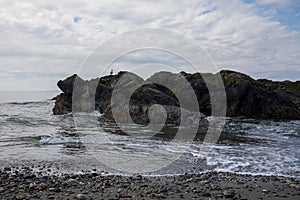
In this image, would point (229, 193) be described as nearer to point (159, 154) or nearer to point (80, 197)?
point (80, 197)

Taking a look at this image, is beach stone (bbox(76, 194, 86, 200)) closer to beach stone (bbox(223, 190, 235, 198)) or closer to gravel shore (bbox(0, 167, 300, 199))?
gravel shore (bbox(0, 167, 300, 199))

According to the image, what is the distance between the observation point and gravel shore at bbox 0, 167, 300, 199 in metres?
6.79

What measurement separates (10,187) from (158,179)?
3721mm

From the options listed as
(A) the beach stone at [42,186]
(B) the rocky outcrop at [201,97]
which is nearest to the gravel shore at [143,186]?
(A) the beach stone at [42,186]

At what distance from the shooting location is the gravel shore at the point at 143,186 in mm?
6785

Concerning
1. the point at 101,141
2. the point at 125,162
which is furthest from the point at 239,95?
the point at 125,162

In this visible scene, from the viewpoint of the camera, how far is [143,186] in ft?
24.8

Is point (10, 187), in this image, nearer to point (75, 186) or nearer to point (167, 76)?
point (75, 186)

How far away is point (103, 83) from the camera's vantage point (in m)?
38.7

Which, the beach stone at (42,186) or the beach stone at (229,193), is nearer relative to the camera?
the beach stone at (229,193)

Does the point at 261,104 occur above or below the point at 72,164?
above

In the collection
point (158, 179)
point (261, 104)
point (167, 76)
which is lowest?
point (158, 179)

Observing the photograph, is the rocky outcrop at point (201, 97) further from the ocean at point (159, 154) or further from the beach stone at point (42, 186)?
the beach stone at point (42, 186)

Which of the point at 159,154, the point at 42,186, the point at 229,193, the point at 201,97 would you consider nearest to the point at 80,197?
the point at 42,186
